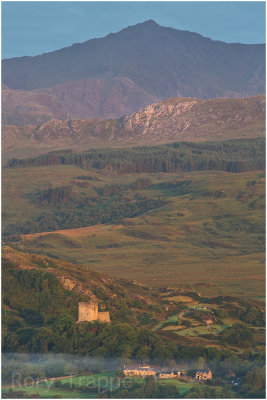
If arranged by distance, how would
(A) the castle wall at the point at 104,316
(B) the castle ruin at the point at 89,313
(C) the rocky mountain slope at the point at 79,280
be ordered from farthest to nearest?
(C) the rocky mountain slope at the point at 79,280, (A) the castle wall at the point at 104,316, (B) the castle ruin at the point at 89,313

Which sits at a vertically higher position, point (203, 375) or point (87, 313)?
point (87, 313)

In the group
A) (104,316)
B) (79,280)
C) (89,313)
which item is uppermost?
(79,280)

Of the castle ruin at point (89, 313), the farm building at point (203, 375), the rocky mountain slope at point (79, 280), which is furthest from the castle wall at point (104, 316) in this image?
the farm building at point (203, 375)

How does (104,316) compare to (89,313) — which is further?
(104,316)

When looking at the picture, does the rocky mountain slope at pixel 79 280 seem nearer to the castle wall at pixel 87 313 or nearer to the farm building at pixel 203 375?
the castle wall at pixel 87 313

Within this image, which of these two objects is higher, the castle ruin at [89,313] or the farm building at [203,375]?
the castle ruin at [89,313]

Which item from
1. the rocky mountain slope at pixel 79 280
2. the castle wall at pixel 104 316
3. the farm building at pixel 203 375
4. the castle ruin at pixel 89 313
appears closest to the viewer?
the farm building at pixel 203 375

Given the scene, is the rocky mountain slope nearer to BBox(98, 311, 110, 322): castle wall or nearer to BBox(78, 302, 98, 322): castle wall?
BBox(98, 311, 110, 322): castle wall

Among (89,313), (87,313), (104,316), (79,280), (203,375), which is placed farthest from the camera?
(79,280)

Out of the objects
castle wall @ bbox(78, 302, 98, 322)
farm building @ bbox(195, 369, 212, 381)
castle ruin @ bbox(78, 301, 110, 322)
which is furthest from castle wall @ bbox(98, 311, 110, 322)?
farm building @ bbox(195, 369, 212, 381)

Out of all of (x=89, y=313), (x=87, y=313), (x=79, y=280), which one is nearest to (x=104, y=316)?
(x=89, y=313)

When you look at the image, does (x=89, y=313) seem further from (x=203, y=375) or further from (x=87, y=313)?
(x=203, y=375)
